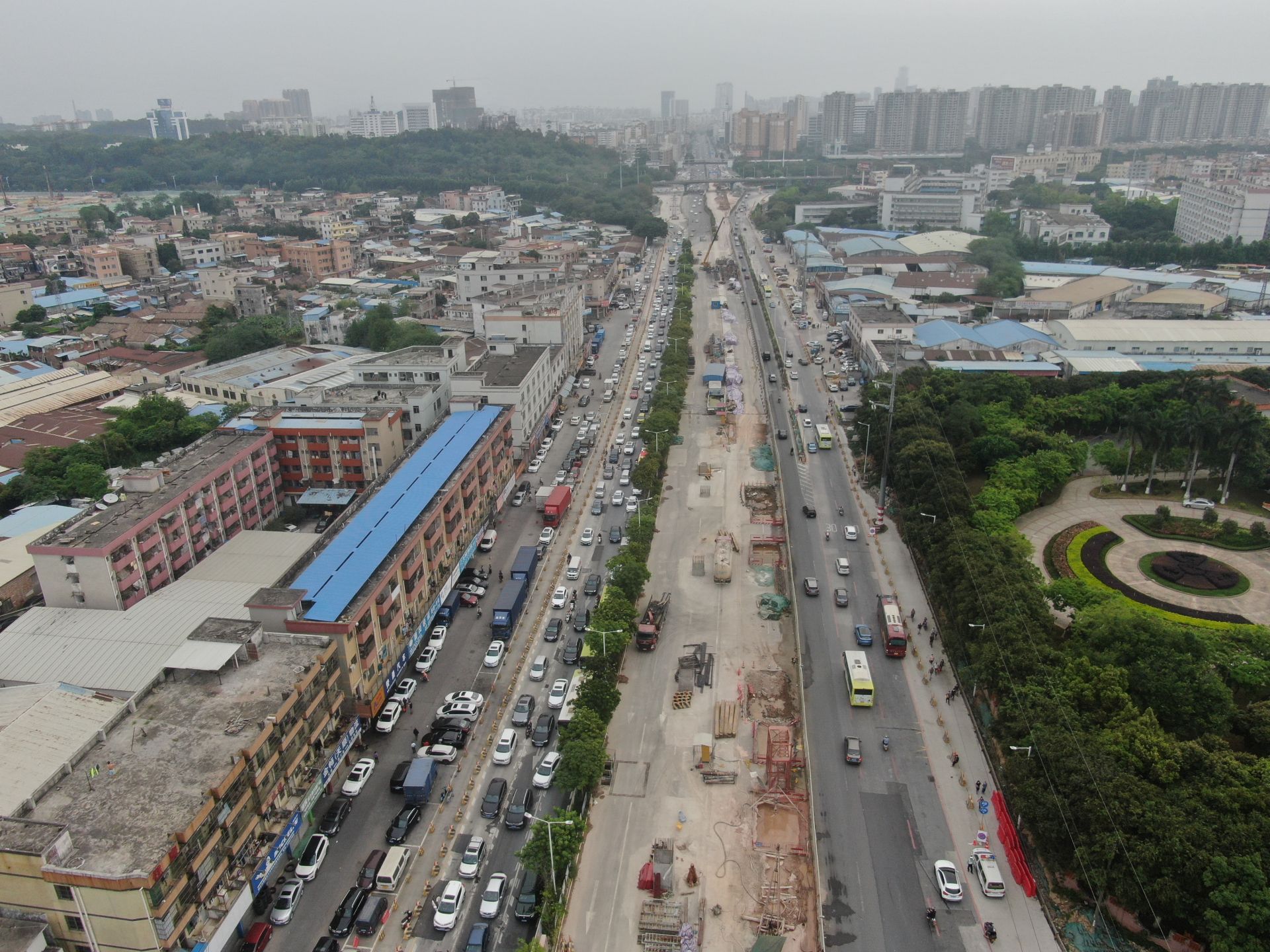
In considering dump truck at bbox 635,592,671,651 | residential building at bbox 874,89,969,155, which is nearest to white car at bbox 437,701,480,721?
dump truck at bbox 635,592,671,651

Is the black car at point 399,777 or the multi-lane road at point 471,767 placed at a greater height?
the black car at point 399,777

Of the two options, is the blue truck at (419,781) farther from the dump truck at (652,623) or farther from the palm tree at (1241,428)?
the palm tree at (1241,428)

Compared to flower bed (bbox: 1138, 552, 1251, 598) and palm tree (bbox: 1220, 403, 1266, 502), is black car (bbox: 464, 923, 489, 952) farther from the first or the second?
palm tree (bbox: 1220, 403, 1266, 502)

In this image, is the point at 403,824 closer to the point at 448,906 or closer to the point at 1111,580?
the point at 448,906

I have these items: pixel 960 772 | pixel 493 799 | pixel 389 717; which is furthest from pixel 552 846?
pixel 960 772

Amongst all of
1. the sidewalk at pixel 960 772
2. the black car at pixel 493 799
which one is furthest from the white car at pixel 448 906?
the sidewalk at pixel 960 772
